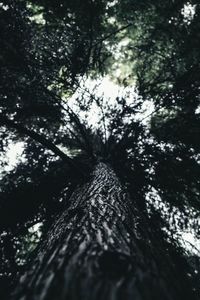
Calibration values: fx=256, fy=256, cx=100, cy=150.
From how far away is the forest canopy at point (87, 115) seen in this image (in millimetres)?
6582

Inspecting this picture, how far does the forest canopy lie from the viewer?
658 cm

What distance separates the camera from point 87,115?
850cm

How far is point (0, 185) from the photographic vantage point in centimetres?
855

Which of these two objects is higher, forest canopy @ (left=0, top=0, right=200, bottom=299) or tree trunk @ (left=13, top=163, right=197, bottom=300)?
forest canopy @ (left=0, top=0, right=200, bottom=299)

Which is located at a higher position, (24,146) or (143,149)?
(24,146)

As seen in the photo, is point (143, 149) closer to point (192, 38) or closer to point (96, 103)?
point (96, 103)

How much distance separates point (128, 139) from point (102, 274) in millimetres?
7145

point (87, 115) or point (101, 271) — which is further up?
point (87, 115)

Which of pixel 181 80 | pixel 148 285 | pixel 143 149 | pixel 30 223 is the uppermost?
pixel 181 80

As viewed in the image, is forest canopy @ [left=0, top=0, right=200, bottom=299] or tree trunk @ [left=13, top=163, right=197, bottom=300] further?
forest canopy @ [left=0, top=0, right=200, bottom=299]

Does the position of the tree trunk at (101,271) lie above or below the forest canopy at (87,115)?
below

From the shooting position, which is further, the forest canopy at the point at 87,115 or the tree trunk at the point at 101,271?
the forest canopy at the point at 87,115

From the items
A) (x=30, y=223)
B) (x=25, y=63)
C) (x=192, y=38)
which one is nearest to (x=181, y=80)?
(x=192, y=38)

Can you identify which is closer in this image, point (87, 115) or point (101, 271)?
point (101, 271)
